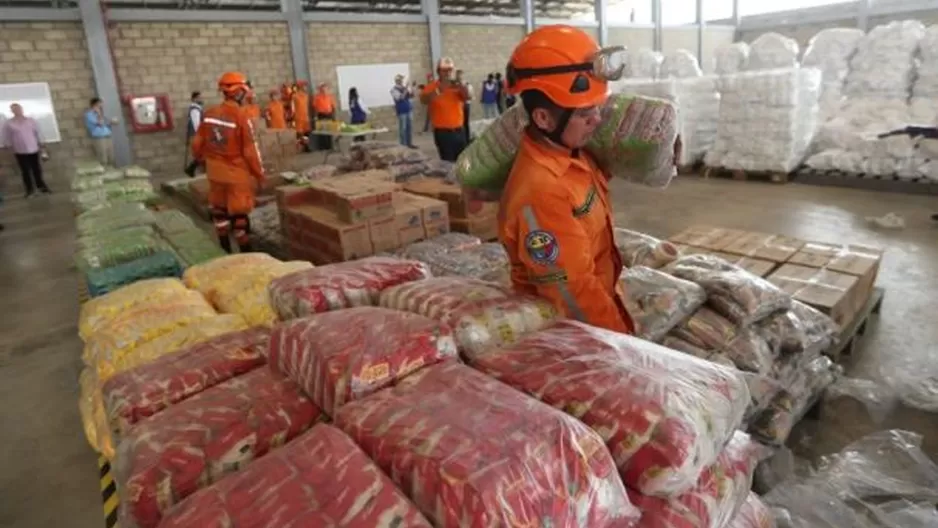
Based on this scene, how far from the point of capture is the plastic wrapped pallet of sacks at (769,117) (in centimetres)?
843

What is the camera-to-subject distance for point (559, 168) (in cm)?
180

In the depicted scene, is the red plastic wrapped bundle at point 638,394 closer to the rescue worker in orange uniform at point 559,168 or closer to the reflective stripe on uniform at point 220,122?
the rescue worker in orange uniform at point 559,168

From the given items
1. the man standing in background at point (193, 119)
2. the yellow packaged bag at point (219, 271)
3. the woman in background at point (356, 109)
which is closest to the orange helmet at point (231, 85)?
the yellow packaged bag at point (219, 271)

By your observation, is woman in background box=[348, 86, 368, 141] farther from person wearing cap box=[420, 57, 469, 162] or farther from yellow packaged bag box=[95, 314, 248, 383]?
yellow packaged bag box=[95, 314, 248, 383]

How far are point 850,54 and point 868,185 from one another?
11.4ft

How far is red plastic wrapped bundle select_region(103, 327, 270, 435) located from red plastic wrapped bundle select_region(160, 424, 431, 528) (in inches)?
21.7

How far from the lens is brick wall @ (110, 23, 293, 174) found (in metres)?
12.3

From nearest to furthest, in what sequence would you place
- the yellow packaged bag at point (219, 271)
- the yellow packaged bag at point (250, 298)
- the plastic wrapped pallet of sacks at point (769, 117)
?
the yellow packaged bag at point (250, 298) < the yellow packaged bag at point (219, 271) < the plastic wrapped pallet of sacks at point (769, 117)

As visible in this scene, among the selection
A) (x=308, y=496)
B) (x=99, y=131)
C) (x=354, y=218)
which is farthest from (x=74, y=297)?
(x=99, y=131)

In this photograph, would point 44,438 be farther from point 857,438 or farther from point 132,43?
point 132,43

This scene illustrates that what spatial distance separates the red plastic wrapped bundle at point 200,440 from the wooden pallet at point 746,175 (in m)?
9.17

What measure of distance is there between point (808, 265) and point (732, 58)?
352 inches

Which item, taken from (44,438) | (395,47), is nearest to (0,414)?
(44,438)

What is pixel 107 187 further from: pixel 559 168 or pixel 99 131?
pixel 559 168
